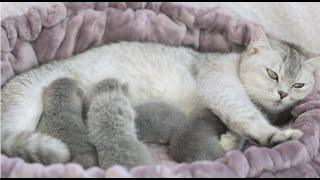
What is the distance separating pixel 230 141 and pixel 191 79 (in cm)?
42

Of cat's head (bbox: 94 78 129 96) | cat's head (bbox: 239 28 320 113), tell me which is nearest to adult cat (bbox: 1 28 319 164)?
cat's head (bbox: 239 28 320 113)

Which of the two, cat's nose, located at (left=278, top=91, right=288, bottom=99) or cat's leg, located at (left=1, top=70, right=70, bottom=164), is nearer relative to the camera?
cat's leg, located at (left=1, top=70, right=70, bottom=164)

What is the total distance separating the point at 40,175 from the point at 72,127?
1.14ft

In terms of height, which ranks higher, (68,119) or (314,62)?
(314,62)

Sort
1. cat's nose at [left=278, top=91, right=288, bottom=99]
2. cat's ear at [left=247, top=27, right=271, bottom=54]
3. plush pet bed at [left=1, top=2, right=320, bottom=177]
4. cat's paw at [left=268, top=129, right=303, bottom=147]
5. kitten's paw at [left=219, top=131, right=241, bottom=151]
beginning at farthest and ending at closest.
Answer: cat's ear at [left=247, top=27, right=271, bottom=54], cat's nose at [left=278, top=91, right=288, bottom=99], kitten's paw at [left=219, top=131, right=241, bottom=151], cat's paw at [left=268, top=129, right=303, bottom=147], plush pet bed at [left=1, top=2, right=320, bottom=177]

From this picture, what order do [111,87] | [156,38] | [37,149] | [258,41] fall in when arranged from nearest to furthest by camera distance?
[37,149], [111,87], [258,41], [156,38]

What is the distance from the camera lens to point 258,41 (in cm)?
219

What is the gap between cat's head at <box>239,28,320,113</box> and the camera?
2057mm

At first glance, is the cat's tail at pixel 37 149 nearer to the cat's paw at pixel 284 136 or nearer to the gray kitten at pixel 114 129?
the gray kitten at pixel 114 129

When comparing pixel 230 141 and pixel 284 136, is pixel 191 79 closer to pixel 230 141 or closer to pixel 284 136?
pixel 230 141

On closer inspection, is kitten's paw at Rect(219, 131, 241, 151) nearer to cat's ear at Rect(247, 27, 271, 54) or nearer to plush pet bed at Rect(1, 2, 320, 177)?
plush pet bed at Rect(1, 2, 320, 177)

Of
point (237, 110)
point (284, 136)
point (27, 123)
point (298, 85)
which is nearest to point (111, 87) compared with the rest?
point (27, 123)

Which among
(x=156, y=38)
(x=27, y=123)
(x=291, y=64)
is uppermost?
(x=291, y=64)

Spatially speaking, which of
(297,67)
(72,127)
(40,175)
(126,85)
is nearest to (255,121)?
(297,67)
